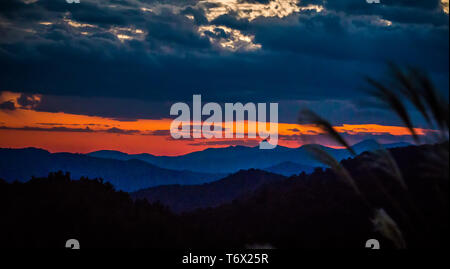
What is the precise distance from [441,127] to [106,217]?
6132mm

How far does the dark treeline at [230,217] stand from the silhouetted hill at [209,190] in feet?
19.4

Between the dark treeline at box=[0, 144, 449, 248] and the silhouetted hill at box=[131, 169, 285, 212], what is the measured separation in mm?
5902

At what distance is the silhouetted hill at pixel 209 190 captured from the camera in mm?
17234

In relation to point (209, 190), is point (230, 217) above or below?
below

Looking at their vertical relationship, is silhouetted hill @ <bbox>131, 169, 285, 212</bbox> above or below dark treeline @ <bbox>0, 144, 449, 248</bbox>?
above

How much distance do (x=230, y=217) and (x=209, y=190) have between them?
7.88 meters

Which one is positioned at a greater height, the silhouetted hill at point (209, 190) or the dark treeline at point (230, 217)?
the silhouetted hill at point (209, 190)

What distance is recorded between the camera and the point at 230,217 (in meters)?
10.6

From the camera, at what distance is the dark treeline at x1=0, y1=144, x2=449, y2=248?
699 centimetres
